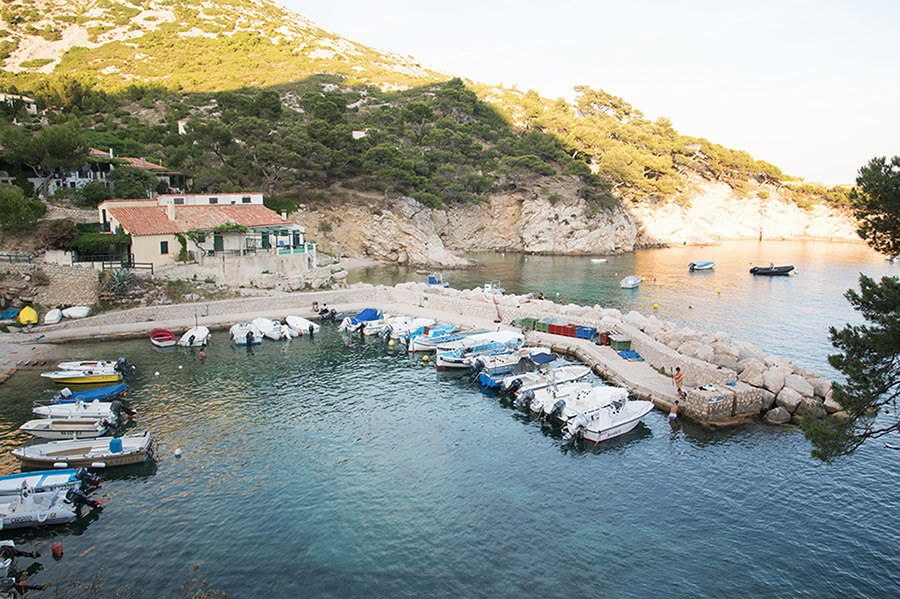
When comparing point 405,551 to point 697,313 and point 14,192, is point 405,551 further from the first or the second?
point 14,192

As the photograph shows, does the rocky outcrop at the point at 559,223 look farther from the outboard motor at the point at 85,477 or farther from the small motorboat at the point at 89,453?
the outboard motor at the point at 85,477

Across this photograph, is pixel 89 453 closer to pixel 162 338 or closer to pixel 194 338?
pixel 194 338

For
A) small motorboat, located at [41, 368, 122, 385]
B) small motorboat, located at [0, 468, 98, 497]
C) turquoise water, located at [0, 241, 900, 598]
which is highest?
small motorboat, located at [41, 368, 122, 385]

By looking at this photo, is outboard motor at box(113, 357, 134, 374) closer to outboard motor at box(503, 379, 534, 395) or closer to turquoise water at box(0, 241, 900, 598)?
turquoise water at box(0, 241, 900, 598)

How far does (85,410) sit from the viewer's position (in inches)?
919

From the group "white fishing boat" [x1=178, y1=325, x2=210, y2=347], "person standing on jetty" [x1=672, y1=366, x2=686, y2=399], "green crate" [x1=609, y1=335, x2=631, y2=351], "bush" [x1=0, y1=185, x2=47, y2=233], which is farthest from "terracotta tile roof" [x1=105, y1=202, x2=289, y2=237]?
"person standing on jetty" [x1=672, y1=366, x2=686, y2=399]

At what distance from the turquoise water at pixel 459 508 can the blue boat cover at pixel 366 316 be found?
13.4 metres

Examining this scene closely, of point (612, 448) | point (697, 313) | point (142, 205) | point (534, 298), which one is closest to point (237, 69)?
point (142, 205)

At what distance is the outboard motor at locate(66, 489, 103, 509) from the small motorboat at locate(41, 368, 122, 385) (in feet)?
40.1

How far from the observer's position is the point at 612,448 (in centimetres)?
2239

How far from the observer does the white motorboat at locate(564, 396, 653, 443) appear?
22766 mm

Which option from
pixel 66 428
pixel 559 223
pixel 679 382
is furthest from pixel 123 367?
pixel 559 223

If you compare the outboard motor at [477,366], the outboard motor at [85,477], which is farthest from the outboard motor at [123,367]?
the outboard motor at [477,366]

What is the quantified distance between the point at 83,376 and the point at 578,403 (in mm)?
26642
